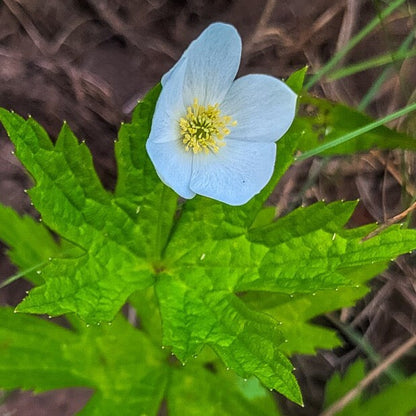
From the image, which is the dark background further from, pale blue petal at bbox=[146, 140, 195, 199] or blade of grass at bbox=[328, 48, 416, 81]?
pale blue petal at bbox=[146, 140, 195, 199]

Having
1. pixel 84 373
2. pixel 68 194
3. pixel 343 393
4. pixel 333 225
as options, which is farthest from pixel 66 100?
pixel 343 393

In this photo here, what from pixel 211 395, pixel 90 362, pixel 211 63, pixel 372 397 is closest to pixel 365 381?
pixel 372 397

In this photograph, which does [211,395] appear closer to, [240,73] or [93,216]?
[93,216]

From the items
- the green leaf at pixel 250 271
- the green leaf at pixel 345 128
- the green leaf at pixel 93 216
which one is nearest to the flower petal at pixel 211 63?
the green leaf at pixel 93 216

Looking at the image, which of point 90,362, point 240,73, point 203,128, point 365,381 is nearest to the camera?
point 203,128

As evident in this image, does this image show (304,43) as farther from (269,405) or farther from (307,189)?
(269,405)

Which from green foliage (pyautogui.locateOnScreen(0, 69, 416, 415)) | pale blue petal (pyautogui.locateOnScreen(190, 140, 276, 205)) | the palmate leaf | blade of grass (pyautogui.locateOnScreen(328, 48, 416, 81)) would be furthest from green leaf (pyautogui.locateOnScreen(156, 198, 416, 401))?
blade of grass (pyautogui.locateOnScreen(328, 48, 416, 81))
